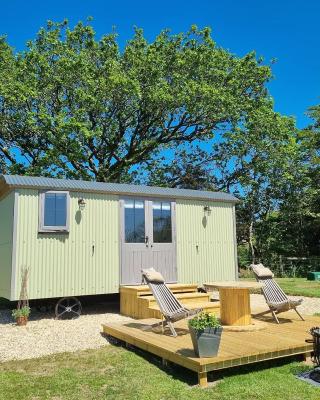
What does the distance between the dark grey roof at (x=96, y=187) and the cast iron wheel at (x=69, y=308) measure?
2520 mm

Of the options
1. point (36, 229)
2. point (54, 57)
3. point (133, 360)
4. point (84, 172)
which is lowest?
point (133, 360)

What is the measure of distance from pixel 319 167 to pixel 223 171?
5.61m

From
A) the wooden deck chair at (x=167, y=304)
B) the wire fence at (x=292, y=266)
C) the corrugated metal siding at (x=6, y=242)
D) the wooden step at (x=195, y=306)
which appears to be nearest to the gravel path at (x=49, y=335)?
the corrugated metal siding at (x=6, y=242)

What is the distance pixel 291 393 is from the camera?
4.35 meters

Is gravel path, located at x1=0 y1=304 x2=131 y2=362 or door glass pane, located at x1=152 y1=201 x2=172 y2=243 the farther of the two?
door glass pane, located at x1=152 y1=201 x2=172 y2=243

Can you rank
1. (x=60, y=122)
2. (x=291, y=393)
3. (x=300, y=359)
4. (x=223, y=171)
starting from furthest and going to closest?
1. (x=223, y=171)
2. (x=60, y=122)
3. (x=300, y=359)
4. (x=291, y=393)

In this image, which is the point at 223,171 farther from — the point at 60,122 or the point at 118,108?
the point at 60,122

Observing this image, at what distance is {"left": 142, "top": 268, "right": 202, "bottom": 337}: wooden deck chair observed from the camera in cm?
636

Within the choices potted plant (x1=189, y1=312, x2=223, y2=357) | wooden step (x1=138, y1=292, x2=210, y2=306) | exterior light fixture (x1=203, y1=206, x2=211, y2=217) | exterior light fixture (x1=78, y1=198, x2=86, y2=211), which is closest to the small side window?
exterior light fixture (x1=78, y1=198, x2=86, y2=211)

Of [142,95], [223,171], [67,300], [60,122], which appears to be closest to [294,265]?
[223,171]

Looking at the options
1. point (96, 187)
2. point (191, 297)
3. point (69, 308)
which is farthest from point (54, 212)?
point (191, 297)

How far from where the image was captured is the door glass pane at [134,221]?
33.2 feet

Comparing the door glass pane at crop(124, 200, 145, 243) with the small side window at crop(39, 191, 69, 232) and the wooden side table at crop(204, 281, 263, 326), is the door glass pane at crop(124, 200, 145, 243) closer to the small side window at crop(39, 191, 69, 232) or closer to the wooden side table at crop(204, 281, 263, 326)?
the small side window at crop(39, 191, 69, 232)

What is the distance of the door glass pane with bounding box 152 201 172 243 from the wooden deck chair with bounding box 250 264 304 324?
3060 millimetres
